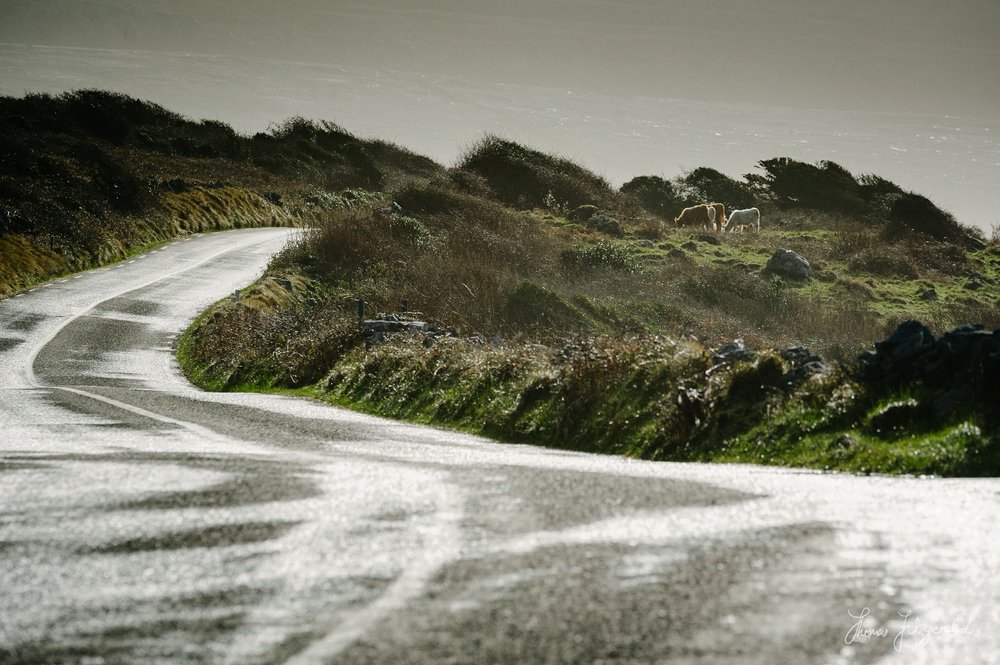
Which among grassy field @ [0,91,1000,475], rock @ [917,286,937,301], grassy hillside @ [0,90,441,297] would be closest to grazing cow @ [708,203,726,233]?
grassy field @ [0,91,1000,475]

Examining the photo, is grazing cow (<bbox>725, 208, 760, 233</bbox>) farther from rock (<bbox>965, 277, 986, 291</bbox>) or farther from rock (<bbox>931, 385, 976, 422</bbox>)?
rock (<bbox>931, 385, 976, 422</bbox>)

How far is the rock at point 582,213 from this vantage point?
5066 cm

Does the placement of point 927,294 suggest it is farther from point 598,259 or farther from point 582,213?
point 582,213

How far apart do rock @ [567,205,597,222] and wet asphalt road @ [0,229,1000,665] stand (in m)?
44.6

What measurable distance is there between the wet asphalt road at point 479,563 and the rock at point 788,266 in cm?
3383

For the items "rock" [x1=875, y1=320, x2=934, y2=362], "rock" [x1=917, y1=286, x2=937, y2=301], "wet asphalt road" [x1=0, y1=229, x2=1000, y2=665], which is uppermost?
"rock" [x1=917, y1=286, x2=937, y2=301]

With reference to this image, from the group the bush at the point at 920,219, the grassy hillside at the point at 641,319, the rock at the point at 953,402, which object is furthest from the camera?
the bush at the point at 920,219

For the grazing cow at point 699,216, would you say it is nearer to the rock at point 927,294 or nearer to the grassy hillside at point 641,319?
the grassy hillside at point 641,319

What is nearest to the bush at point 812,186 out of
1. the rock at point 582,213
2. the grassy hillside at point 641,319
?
the grassy hillside at point 641,319

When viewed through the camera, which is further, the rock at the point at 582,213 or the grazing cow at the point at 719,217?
the grazing cow at the point at 719,217

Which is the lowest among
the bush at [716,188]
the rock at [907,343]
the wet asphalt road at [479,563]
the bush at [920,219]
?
the wet asphalt road at [479,563]

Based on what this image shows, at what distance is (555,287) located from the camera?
107ft

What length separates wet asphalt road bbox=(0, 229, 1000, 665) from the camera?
2.81 metres

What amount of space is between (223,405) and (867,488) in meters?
9.98
